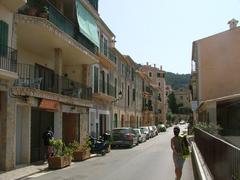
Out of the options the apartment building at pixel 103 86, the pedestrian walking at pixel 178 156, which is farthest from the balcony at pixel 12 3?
the apartment building at pixel 103 86

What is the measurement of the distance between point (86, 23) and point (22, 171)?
15.1 m

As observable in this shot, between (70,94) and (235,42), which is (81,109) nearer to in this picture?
(70,94)

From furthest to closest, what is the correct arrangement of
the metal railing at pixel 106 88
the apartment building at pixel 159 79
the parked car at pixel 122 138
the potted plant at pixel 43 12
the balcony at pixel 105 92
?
the apartment building at pixel 159 79 < the metal railing at pixel 106 88 < the balcony at pixel 105 92 < the parked car at pixel 122 138 < the potted plant at pixel 43 12

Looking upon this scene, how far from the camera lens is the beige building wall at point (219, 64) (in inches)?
1757

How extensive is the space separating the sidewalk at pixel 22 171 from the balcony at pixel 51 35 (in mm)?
6290

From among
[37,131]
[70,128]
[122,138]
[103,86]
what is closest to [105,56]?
[103,86]

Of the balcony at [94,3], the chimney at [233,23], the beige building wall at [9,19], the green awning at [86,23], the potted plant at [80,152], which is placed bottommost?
→ the potted plant at [80,152]

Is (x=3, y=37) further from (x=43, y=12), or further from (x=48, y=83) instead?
(x=48, y=83)

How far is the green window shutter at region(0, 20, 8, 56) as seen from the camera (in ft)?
57.1

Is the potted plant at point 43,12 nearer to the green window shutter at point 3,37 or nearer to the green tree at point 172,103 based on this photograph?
the green window shutter at point 3,37

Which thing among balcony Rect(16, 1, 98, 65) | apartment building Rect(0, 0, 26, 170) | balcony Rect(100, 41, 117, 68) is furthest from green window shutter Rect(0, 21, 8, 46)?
balcony Rect(100, 41, 117, 68)

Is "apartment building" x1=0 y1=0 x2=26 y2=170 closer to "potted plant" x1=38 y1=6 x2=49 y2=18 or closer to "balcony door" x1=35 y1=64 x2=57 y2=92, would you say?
"potted plant" x1=38 y1=6 x2=49 y2=18

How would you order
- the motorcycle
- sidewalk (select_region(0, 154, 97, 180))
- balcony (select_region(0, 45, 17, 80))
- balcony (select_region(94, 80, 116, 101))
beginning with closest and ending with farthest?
1. sidewalk (select_region(0, 154, 97, 180))
2. balcony (select_region(0, 45, 17, 80))
3. the motorcycle
4. balcony (select_region(94, 80, 116, 101))

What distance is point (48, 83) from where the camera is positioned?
23828 millimetres
